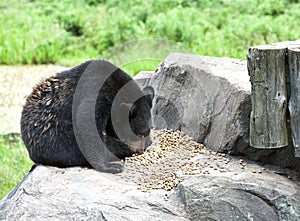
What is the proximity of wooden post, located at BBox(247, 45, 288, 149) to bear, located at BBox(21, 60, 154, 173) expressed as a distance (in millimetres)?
1094

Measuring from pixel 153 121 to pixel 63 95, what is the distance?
3.88 ft

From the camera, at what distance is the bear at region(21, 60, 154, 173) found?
5.14 metres

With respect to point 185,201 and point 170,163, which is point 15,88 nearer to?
point 170,163

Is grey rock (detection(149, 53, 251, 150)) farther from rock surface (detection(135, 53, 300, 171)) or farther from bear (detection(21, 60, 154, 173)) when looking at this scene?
bear (detection(21, 60, 154, 173))

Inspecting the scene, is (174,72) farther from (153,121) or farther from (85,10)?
(85,10)

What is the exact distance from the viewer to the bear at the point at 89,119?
5137 mm

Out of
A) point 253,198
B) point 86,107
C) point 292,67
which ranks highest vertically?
point 292,67

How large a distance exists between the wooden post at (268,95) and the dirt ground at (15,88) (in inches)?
184

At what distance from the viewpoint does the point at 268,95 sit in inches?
178

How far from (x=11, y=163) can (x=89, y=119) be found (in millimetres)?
2766

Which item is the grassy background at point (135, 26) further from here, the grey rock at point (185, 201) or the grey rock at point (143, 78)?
the grey rock at point (185, 201)

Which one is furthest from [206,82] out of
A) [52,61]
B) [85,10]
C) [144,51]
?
[85,10]

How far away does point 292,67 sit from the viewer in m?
4.42

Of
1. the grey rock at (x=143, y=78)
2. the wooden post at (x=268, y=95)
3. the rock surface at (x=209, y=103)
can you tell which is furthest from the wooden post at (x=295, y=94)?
the grey rock at (x=143, y=78)
